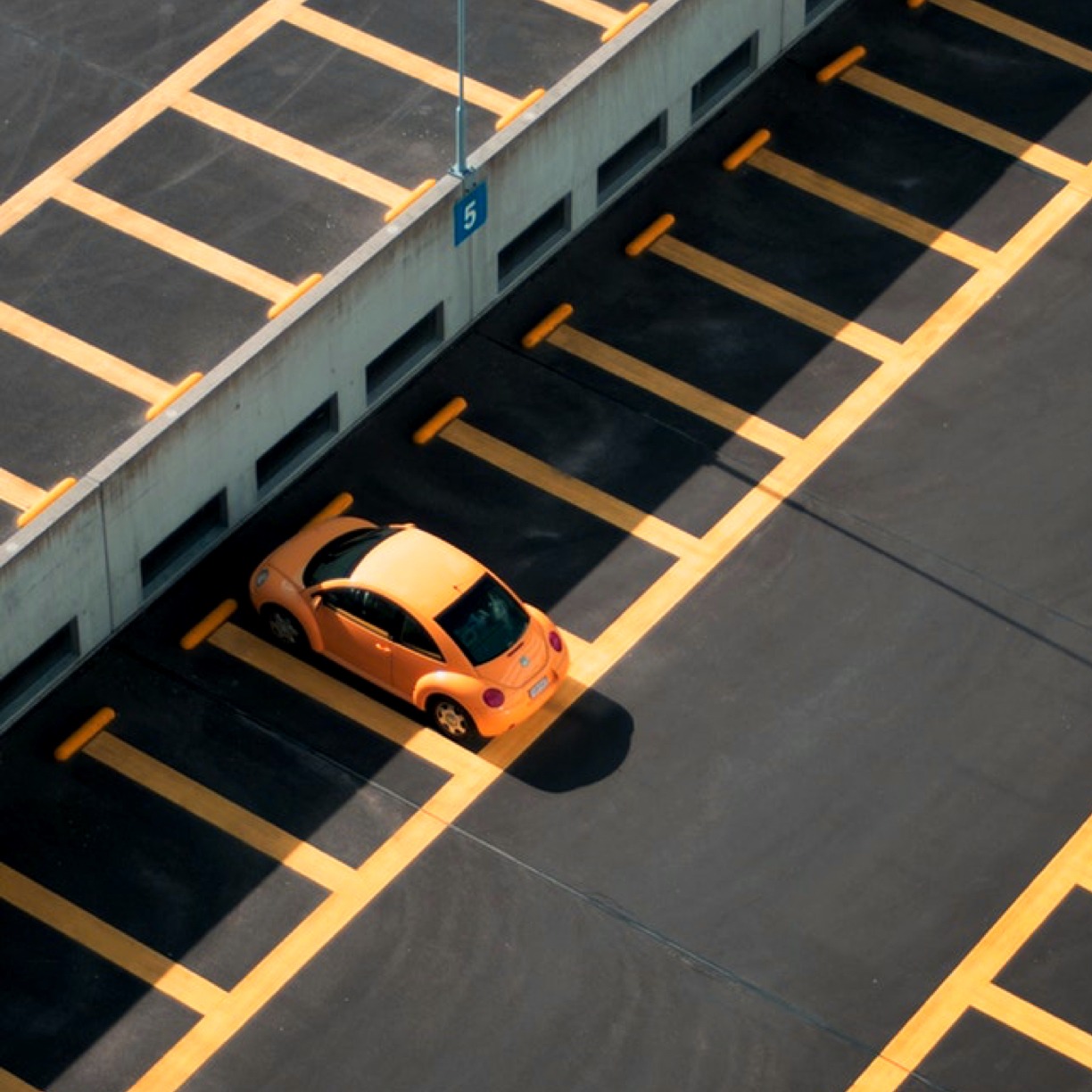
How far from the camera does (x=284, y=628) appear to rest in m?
49.8

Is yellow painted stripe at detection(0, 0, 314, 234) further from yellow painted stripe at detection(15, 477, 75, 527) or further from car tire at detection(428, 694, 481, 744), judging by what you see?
car tire at detection(428, 694, 481, 744)

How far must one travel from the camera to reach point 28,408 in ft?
163

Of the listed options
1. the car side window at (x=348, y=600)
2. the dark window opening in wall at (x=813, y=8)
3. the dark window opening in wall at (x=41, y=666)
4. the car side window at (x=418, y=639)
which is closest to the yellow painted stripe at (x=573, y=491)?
the car side window at (x=348, y=600)

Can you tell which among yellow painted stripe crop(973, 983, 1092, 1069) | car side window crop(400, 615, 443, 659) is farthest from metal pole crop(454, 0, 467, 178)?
yellow painted stripe crop(973, 983, 1092, 1069)

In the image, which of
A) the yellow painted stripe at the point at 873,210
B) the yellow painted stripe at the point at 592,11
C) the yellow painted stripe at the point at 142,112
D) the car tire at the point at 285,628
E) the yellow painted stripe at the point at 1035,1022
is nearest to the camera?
the yellow painted stripe at the point at 1035,1022

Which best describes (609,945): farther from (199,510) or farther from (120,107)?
(120,107)

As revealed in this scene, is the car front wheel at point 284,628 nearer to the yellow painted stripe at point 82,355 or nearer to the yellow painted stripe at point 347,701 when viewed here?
the yellow painted stripe at point 347,701

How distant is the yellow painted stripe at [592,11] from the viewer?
55.3 m

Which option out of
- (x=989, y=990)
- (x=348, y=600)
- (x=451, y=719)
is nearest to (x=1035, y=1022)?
(x=989, y=990)

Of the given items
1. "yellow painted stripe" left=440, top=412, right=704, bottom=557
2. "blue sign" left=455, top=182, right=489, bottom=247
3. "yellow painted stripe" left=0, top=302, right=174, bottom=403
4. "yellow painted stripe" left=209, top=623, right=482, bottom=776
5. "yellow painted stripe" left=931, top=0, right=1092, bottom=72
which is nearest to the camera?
"yellow painted stripe" left=209, top=623, right=482, bottom=776

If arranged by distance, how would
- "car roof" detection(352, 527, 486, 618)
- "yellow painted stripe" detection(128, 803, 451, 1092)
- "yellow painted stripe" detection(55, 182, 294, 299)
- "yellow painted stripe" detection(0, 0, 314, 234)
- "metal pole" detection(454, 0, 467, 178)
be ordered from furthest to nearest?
"yellow painted stripe" detection(0, 0, 314, 234) < "metal pole" detection(454, 0, 467, 178) < "yellow painted stripe" detection(55, 182, 294, 299) < "car roof" detection(352, 527, 486, 618) < "yellow painted stripe" detection(128, 803, 451, 1092)

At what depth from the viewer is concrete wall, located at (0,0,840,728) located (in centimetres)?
4838

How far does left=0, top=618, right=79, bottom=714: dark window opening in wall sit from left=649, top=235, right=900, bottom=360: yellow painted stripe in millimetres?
11331

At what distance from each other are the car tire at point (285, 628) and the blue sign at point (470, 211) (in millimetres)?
6254
